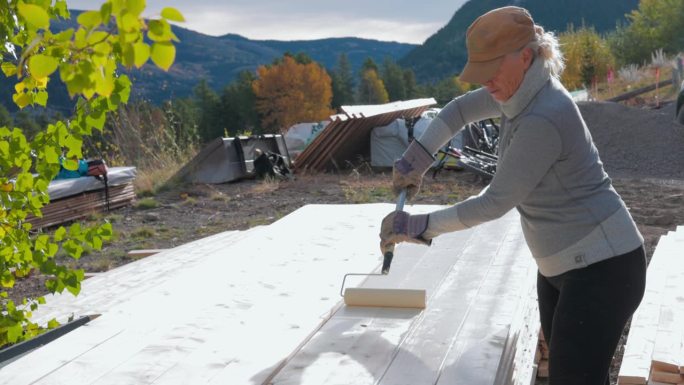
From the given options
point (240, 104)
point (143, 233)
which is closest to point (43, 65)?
point (143, 233)

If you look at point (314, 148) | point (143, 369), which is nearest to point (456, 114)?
point (143, 369)

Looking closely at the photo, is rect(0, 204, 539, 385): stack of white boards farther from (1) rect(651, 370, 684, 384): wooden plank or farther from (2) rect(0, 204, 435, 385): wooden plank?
(1) rect(651, 370, 684, 384): wooden plank

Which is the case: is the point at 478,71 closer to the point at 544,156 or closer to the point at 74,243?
the point at 544,156

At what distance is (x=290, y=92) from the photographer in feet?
255

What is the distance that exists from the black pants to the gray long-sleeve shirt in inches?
2.0

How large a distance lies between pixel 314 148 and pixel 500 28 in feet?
39.5

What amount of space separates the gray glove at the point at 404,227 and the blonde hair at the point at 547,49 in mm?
667

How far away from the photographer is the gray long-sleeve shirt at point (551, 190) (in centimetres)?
247

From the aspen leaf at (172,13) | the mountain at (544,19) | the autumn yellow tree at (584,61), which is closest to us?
the aspen leaf at (172,13)

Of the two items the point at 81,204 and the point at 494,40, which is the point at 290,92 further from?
the point at 494,40

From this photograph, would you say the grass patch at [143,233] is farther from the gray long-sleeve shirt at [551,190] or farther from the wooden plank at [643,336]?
the gray long-sleeve shirt at [551,190]

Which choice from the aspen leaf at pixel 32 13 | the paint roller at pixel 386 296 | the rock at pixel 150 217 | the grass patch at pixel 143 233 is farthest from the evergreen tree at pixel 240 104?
the aspen leaf at pixel 32 13

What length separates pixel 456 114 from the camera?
329 cm

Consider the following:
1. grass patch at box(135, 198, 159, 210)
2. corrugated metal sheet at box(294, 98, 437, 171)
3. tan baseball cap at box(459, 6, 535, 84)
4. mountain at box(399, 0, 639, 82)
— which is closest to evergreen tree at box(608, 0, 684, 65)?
corrugated metal sheet at box(294, 98, 437, 171)
